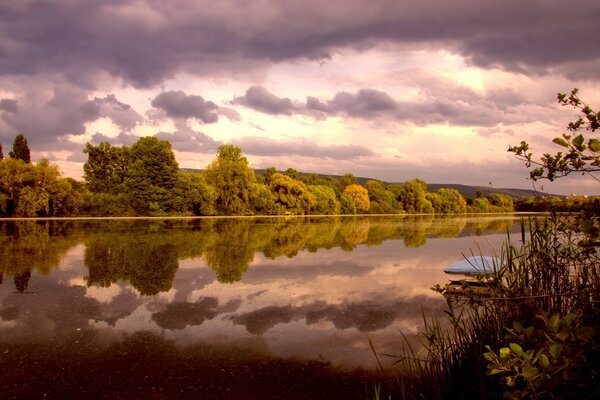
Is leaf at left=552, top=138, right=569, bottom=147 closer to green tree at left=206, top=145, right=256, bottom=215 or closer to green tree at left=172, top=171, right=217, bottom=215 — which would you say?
green tree at left=172, top=171, right=217, bottom=215

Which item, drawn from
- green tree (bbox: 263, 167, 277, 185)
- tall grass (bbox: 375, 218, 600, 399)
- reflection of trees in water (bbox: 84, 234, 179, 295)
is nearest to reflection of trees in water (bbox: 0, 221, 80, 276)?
reflection of trees in water (bbox: 84, 234, 179, 295)

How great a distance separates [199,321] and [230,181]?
157 feet

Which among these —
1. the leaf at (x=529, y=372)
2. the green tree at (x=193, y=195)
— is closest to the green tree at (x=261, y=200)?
the green tree at (x=193, y=195)

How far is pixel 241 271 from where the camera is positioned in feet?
45.5

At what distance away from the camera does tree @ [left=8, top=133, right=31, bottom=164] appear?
159 ft

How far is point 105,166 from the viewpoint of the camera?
54312 mm

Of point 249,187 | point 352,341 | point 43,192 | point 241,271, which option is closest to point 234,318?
point 352,341

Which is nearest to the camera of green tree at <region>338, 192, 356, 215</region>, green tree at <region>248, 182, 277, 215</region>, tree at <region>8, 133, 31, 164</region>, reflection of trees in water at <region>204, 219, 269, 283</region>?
reflection of trees in water at <region>204, 219, 269, 283</region>

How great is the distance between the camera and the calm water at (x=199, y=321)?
5457 mm

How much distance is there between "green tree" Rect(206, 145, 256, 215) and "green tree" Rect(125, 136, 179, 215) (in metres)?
5.56

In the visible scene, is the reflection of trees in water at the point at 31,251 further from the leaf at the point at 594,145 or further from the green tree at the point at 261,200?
the green tree at the point at 261,200

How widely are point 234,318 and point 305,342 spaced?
69.6 inches

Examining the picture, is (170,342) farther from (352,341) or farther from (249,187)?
(249,187)

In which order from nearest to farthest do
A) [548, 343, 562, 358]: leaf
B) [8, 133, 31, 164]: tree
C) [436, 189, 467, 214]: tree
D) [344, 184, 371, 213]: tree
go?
[548, 343, 562, 358]: leaf → [8, 133, 31, 164]: tree → [344, 184, 371, 213]: tree → [436, 189, 467, 214]: tree
